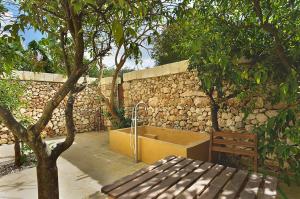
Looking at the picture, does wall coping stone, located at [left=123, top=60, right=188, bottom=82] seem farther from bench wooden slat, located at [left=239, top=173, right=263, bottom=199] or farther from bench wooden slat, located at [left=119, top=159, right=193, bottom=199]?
bench wooden slat, located at [left=239, top=173, right=263, bottom=199]

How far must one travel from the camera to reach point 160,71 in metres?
5.55

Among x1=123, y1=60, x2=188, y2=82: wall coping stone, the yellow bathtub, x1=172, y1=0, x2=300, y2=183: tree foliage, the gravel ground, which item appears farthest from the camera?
x1=123, y1=60, x2=188, y2=82: wall coping stone

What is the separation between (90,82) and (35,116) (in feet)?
7.38

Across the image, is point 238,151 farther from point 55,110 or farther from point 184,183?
point 55,110

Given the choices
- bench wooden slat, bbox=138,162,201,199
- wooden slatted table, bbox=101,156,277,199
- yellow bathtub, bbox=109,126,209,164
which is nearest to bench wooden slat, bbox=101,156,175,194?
wooden slatted table, bbox=101,156,277,199

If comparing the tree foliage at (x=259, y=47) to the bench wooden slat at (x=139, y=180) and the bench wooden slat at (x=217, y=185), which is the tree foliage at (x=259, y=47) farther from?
the bench wooden slat at (x=139, y=180)

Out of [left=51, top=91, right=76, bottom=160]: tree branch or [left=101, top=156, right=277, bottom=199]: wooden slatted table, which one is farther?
[left=51, top=91, right=76, bottom=160]: tree branch

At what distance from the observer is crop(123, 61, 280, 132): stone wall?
388cm

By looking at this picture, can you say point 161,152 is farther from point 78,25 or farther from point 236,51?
point 78,25

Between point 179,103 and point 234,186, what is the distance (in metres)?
3.69

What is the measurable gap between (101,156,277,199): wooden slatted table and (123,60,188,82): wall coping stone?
131 inches

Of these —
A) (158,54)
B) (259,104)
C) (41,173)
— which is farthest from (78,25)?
(158,54)

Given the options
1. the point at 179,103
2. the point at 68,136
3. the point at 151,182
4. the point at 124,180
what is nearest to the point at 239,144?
the point at 151,182

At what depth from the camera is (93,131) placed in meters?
7.73
